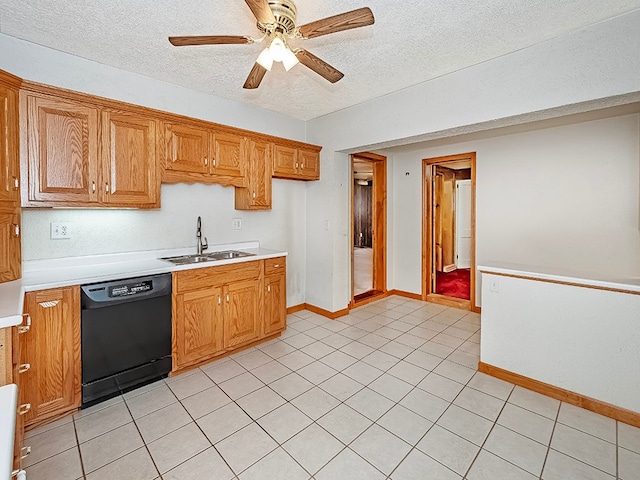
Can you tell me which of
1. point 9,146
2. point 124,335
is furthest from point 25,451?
point 9,146

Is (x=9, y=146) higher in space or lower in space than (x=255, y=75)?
lower

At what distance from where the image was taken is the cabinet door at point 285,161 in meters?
3.58

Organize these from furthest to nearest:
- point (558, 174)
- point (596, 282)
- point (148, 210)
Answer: point (558, 174), point (148, 210), point (596, 282)

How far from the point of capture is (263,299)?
3.25m

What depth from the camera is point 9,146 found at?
196 centimetres

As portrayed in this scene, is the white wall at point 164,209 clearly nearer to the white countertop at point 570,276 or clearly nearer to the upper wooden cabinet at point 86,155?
the upper wooden cabinet at point 86,155

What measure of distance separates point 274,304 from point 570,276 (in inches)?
104

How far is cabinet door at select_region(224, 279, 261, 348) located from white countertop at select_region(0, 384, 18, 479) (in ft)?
6.22

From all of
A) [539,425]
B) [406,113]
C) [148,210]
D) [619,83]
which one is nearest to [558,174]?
[619,83]

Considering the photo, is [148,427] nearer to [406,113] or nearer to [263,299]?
[263,299]

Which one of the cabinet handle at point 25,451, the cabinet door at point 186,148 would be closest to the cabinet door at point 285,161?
the cabinet door at point 186,148

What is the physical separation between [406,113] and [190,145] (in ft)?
6.95

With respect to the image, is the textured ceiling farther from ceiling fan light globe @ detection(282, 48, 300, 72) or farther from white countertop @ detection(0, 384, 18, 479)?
white countertop @ detection(0, 384, 18, 479)

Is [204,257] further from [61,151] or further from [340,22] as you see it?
[340,22]
